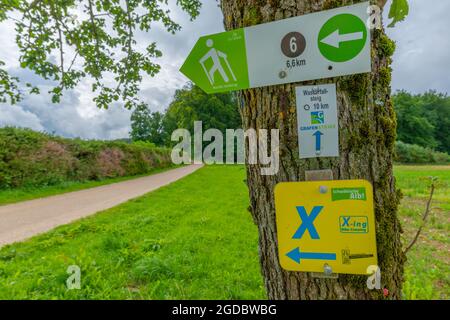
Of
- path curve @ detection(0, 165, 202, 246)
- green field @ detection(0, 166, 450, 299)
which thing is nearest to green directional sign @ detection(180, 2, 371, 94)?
green field @ detection(0, 166, 450, 299)

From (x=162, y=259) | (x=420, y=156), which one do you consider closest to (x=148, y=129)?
(x=420, y=156)

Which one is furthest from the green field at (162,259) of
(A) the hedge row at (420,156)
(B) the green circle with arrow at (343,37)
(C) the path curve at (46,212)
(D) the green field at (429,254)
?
(A) the hedge row at (420,156)

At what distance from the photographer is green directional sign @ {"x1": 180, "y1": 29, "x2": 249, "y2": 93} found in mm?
993

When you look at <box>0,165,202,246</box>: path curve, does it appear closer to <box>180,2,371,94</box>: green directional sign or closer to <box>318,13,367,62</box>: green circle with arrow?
<box>180,2,371,94</box>: green directional sign

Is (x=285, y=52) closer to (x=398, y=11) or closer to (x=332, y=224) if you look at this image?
(x=398, y=11)

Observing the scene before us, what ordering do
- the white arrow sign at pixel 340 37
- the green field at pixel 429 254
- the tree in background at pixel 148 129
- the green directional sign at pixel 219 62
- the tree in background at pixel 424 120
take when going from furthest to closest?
1. the tree in background at pixel 148 129
2. the tree in background at pixel 424 120
3. the green field at pixel 429 254
4. the green directional sign at pixel 219 62
5. the white arrow sign at pixel 340 37

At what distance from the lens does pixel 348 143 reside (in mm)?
924

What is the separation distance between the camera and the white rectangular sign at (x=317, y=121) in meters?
0.92

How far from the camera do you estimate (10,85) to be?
3648 mm

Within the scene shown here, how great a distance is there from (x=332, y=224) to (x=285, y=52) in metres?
0.61

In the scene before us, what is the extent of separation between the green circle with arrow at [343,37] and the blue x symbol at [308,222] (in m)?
0.51

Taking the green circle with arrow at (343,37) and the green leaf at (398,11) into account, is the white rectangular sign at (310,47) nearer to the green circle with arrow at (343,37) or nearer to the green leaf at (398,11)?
the green circle with arrow at (343,37)

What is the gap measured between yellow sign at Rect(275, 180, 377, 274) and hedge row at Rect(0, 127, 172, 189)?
11645mm
